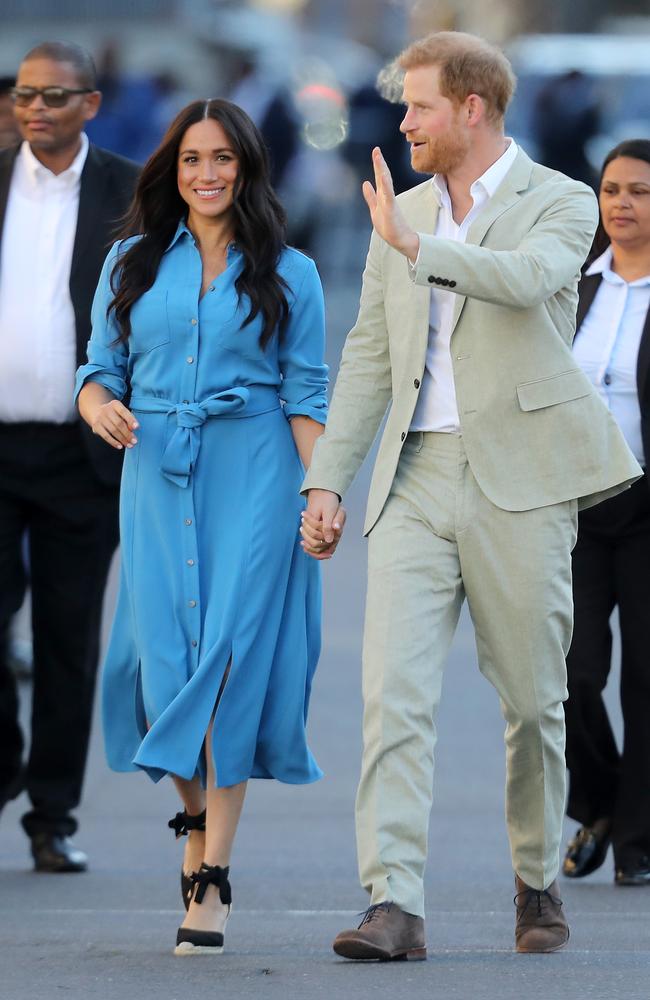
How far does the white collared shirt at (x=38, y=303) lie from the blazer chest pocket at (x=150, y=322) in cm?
109

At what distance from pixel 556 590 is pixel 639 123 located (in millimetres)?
22026

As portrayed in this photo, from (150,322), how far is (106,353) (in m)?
0.17

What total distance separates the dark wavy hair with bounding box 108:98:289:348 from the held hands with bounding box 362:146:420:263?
64 centimetres

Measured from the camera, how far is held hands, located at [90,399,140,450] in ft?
18.1

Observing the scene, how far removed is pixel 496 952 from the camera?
548 centimetres

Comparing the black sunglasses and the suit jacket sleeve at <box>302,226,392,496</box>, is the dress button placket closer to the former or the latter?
the suit jacket sleeve at <box>302,226,392,496</box>

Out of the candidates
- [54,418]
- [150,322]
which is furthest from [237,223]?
[54,418]

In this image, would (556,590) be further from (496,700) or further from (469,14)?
(469,14)

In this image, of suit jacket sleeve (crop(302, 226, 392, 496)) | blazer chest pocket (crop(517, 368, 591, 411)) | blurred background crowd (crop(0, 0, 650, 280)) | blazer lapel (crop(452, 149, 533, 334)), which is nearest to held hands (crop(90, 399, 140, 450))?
suit jacket sleeve (crop(302, 226, 392, 496))

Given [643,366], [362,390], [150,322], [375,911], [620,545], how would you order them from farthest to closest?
1. [620,545]
2. [643,366]
3. [150,322]
4. [362,390]
5. [375,911]

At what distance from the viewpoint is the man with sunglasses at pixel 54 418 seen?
6.84 metres

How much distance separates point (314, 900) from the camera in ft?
22.4

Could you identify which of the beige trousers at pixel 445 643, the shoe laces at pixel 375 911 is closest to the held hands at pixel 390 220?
the beige trousers at pixel 445 643

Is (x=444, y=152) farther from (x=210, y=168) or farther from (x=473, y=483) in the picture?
(x=473, y=483)
